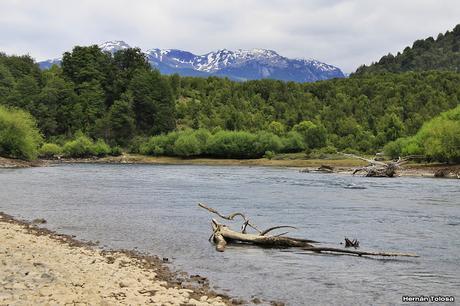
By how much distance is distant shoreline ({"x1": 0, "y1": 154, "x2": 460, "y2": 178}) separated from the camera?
90.6m

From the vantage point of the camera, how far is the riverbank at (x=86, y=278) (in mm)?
15336

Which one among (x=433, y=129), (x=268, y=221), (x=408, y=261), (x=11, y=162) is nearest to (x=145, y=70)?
(x=11, y=162)

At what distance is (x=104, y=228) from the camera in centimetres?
3291

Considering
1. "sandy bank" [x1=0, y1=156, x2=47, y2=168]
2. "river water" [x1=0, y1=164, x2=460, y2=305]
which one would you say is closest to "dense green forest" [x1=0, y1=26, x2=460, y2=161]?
"sandy bank" [x1=0, y1=156, x2=47, y2=168]

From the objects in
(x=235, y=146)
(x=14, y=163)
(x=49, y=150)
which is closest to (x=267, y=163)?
(x=235, y=146)

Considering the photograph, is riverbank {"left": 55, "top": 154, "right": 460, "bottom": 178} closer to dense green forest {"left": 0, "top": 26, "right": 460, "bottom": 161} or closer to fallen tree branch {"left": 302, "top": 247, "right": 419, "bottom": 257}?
dense green forest {"left": 0, "top": 26, "right": 460, "bottom": 161}

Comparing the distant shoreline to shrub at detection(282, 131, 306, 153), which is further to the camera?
shrub at detection(282, 131, 306, 153)

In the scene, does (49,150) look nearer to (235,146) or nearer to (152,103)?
(152,103)

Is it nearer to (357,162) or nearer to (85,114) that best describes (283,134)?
(357,162)

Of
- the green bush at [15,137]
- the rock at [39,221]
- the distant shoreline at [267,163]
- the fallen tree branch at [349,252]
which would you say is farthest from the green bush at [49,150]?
the fallen tree branch at [349,252]

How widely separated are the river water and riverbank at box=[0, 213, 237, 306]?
63.8 inches

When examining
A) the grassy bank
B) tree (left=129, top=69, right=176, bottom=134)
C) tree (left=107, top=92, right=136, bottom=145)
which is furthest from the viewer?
tree (left=129, top=69, right=176, bottom=134)

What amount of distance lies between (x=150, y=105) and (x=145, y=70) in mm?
20298

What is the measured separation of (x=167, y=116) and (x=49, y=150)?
4743 centimetres
